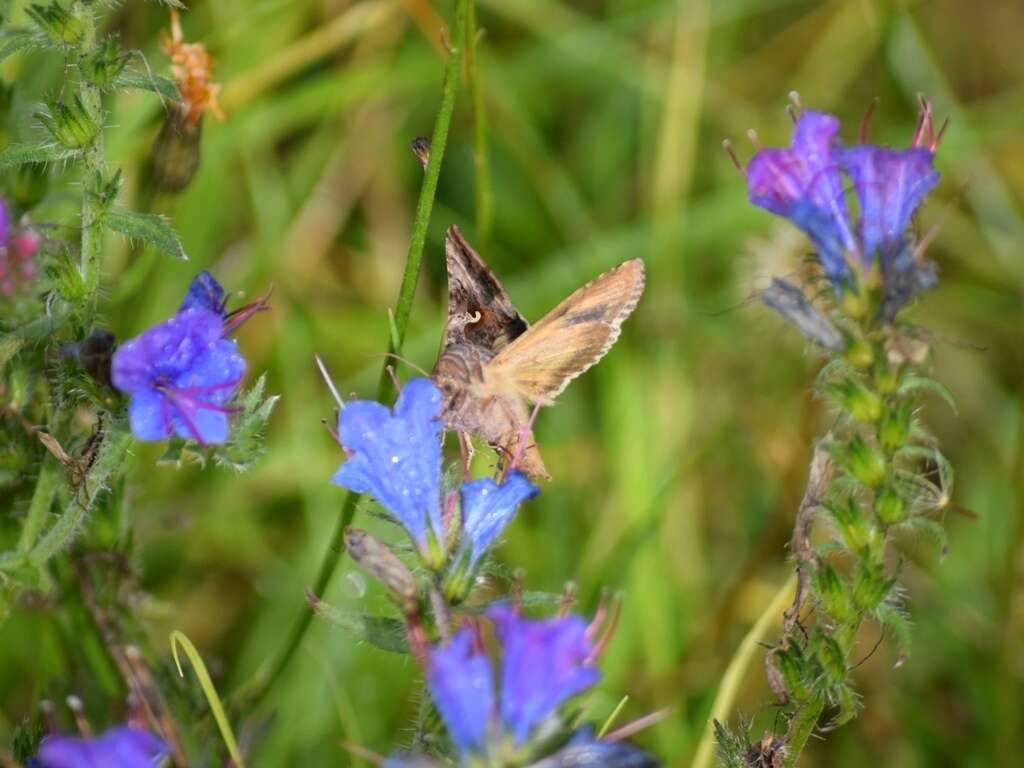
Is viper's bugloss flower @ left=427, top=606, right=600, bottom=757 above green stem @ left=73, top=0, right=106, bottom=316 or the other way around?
the other way around

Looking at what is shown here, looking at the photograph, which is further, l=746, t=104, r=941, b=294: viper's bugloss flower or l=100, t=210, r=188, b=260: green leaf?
l=100, t=210, r=188, b=260: green leaf

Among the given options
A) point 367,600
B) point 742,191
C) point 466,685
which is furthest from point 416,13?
point 466,685

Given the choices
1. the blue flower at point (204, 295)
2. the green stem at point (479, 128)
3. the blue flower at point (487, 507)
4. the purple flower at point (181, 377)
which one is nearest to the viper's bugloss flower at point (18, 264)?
the purple flower at point (181, 377)

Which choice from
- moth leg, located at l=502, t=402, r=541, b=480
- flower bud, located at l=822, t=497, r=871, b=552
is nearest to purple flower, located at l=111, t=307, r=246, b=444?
moth leg, located at l=502, t=402, r=541, b=480

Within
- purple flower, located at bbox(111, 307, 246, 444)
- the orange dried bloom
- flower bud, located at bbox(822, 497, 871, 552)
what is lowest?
flower bud, located at bbox(822, 497, 871, 552)

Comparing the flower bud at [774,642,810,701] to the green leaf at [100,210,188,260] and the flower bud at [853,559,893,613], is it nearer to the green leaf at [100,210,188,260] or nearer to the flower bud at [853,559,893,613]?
the flower bud at [853,559,893,613]

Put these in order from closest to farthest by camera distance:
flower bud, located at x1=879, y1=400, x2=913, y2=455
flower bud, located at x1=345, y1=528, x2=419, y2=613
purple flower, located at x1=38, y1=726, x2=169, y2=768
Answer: purple flower, located at x1=38, y1=726, x2=169, y2=768 → flower bud, located at x1=345, y1=528, x2=419, y2=613 → flower bud, located at x1=879, y1=400, x2=913, y2=455

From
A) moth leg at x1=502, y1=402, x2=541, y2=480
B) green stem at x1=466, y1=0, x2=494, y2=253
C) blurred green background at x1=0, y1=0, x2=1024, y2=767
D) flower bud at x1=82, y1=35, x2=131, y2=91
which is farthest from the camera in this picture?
blurred green background at x1=0, y1=0, x2=1024, y2=767

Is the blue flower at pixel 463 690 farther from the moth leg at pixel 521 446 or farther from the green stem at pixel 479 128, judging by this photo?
the green stem at pixel 479 128
